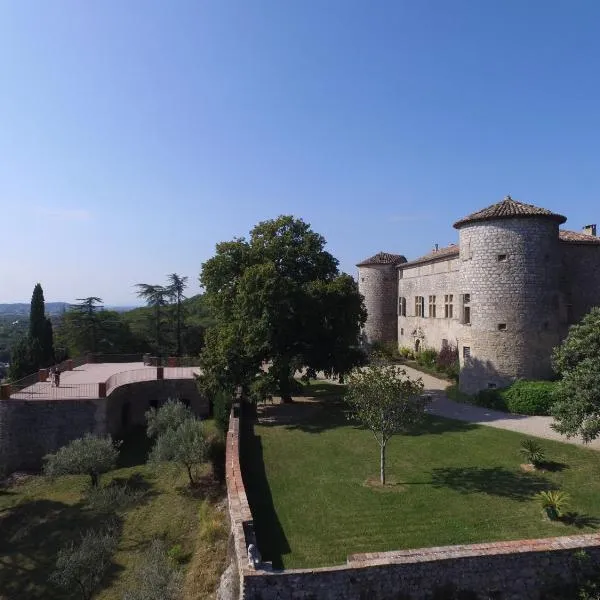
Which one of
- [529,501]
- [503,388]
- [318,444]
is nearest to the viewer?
[529,501]

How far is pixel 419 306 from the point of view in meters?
37.6

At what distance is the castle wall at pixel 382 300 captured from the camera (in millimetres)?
43531

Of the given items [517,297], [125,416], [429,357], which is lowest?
[125,416]

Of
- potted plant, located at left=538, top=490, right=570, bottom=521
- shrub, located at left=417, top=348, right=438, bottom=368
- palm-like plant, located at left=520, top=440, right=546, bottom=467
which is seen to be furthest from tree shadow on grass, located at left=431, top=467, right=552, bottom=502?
shrub, located at left=417, top=348, right=438, bottom=368

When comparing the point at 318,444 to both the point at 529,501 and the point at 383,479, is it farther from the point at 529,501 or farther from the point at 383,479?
the point at 529,501

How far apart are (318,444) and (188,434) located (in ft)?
17.0

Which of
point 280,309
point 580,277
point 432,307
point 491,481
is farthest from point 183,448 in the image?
point 432,307

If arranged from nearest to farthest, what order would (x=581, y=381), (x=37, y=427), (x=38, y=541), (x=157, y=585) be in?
(x=157, y=585)
(x=581, y=381)
(x=38, y=541)
(x=37, y=427)

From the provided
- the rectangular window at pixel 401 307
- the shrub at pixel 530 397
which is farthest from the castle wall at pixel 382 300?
the shrub at pixel 530 397

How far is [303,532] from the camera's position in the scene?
468 inches

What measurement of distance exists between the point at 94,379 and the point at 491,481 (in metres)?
21.8

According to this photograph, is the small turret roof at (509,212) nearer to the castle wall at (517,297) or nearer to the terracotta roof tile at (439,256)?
the castle wall at (517,297)

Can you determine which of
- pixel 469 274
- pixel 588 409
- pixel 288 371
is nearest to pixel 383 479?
pixel 588 409

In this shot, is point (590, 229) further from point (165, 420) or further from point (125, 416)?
point (125, 416)
